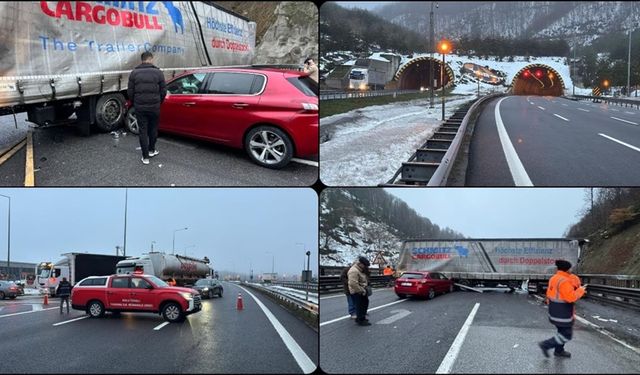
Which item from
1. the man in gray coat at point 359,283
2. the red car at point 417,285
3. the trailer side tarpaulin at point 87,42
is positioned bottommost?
the red car at point 417,285

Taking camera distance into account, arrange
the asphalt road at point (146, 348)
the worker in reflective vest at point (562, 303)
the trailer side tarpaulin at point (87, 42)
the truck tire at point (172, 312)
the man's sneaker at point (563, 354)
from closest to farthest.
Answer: the asphalt road at point (146, 348), the man's sneaker at point (563, 354), the worker in reflective vest at point (562, 303), the trailer side tarpaulin at point (87, 42), the truck tire at point (172, 312)

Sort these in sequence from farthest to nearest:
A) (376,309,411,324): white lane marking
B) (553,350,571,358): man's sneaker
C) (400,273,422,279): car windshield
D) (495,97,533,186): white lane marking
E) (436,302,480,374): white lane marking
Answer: (400,273,422,279): car windshield < (376,309,411,324): white lane marking < (495,97,533,186): white lane marking < (553,350,571,358): man's sneaker < (436,302,480,374): white lane marking

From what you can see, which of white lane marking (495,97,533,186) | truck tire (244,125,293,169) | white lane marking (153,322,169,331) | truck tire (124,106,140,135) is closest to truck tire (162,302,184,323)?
white lane marking (153,322,169,331)

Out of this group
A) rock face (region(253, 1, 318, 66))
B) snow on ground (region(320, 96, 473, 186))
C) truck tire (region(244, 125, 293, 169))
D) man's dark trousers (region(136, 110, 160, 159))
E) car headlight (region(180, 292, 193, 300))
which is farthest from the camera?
rock face (region(253, 1, 318, 66))

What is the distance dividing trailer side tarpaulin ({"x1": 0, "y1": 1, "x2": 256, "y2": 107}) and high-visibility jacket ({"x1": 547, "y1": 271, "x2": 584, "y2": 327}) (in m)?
6.51

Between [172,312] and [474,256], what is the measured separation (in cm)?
1009

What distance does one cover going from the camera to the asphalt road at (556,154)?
251 inches

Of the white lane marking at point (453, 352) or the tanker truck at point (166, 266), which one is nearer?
the white lane marking at point (453, 352)

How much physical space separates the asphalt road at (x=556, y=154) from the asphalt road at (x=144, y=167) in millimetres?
2743

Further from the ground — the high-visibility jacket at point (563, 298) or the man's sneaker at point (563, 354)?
A: the high-visibility jacket at point (563, 298)

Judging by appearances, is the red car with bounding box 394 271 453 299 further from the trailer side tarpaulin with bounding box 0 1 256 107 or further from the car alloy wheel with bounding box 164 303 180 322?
the trailer side tarpaulin with bounding box 0 1 256 107

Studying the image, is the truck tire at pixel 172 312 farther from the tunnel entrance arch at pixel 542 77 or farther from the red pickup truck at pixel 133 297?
the tunnel entrance arch at pixel 542 77

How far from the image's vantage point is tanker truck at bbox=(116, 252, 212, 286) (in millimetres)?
→ 17609

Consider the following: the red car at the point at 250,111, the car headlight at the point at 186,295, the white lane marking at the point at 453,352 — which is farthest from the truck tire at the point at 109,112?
the white lane marking at the point at 453,352
